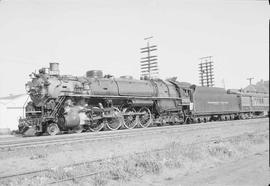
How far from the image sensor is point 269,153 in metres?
12.2

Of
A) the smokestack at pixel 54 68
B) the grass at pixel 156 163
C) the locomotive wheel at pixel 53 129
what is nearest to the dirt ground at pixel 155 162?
the grass at pixel 156 163

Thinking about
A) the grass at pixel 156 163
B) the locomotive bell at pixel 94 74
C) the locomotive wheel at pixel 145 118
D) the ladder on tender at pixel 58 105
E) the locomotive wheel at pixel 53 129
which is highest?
the locomotive bell at pixel 94 74

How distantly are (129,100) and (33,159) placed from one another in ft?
37.2

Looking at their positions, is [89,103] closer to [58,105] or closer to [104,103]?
[104,103]

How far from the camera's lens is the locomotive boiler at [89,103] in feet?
56.7

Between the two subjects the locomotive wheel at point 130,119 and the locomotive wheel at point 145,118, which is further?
the locomotive wheel at point 145,118

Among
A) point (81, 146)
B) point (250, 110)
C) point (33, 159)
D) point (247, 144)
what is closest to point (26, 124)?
point (81, 146)

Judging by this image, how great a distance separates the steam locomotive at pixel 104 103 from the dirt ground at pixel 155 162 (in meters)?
4.90

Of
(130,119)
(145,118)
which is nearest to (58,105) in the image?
(130,119)

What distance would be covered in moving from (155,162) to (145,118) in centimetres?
1200

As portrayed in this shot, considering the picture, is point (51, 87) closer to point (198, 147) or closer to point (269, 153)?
point (198, 147)

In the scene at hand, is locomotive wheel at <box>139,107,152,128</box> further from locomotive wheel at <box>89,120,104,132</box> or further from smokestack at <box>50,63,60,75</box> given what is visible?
smokestack at <box>50,63,60,75</box>

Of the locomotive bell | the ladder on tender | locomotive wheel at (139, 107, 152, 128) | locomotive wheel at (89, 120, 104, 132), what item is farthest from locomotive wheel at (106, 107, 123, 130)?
the ladder on tender

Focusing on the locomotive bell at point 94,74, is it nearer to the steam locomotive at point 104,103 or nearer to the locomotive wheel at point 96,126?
the steam locomotive at point 104,103
